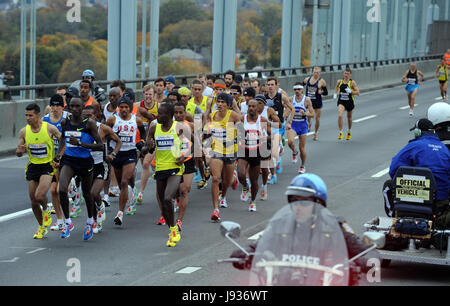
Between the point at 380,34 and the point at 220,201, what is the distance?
189ft

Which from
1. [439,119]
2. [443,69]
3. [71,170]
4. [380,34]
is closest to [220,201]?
[71,170]

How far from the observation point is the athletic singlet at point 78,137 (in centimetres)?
1232

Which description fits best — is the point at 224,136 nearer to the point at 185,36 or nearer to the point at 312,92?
the point at 312,92

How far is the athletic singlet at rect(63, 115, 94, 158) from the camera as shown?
1232cm

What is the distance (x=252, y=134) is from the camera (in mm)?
14789

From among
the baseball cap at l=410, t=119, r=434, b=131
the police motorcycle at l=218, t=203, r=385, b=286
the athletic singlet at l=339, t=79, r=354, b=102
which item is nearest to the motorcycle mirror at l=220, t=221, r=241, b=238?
the police motorcycle at l=218, t=203, r=385, b=286

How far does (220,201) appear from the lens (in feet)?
49.4

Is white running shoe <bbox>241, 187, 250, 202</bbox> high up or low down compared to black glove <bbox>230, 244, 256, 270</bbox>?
down

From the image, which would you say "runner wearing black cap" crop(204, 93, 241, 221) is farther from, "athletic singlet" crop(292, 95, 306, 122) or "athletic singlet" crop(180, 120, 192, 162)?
"athletic singlet" crop(292, 95, 306, 122)

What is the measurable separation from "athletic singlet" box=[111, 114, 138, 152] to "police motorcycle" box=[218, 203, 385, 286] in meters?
7.35

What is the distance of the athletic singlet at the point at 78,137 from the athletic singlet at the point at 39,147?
0.87 ft

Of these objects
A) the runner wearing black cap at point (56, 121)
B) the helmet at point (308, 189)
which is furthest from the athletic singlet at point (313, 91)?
the helmet at point (308, 189)

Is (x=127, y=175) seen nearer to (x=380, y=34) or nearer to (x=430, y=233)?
(x=430, y=233)

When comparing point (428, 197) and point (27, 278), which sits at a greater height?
point (428, 197)
